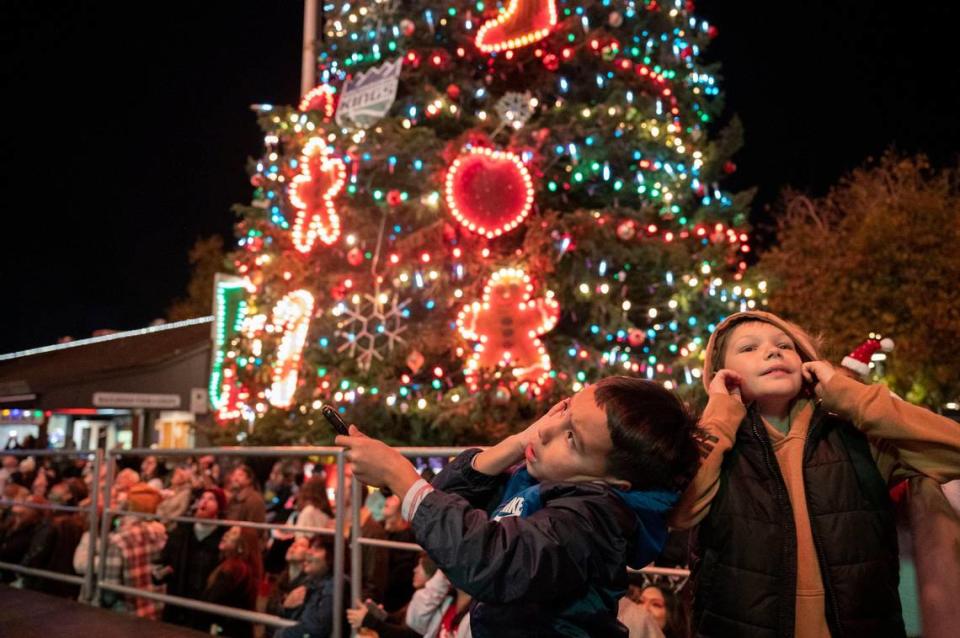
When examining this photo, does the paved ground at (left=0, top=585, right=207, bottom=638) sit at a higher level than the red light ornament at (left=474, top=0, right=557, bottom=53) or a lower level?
lower

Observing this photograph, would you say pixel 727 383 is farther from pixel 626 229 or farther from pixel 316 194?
pixel 316 194

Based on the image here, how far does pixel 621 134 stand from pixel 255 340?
18.9 ft

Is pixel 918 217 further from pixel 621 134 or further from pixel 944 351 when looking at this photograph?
pixel 621 134

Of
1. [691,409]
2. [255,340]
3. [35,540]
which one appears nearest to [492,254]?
[255,340]

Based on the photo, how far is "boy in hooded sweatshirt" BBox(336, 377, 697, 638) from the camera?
4.72 feet

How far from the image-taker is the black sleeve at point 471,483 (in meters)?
1.97

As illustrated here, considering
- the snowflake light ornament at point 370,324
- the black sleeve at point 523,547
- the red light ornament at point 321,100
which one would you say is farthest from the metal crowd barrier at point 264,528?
the red light ornament at point 321,100

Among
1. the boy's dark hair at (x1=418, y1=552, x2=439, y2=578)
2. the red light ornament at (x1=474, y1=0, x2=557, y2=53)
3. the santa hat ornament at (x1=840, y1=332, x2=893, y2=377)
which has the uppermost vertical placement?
the red light ornament at (x1=474, y1=0, x2=557, y2=53)

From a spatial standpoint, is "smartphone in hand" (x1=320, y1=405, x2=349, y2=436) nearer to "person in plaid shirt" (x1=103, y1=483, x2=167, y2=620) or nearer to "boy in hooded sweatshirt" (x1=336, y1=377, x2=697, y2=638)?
"boy in hooded sweatshirt" (x1=336, y1=377, x2=697, y2=638)

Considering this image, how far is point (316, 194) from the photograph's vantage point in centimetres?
957

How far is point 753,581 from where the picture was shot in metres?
1.75

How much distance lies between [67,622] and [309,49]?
8377mm

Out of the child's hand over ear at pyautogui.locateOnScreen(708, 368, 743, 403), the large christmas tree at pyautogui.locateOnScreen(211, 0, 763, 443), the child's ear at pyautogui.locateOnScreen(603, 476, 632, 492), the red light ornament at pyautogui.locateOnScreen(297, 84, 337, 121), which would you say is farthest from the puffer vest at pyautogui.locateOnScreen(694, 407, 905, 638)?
the red light ornament at pyautogui.locateOnScreen(297, 84, 337, 121)

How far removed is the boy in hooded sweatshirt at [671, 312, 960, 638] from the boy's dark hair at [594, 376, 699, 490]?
19 cm
